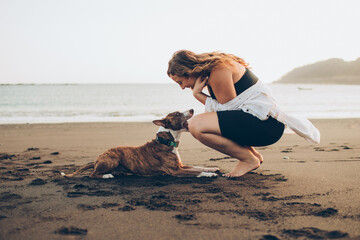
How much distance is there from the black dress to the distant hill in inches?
3443

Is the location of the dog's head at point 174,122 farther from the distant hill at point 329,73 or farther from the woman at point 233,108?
the distant hill at point 329,73

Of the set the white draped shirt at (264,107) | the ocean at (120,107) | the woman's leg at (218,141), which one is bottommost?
the ocean at (120,107)

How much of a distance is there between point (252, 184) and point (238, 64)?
1.38 m

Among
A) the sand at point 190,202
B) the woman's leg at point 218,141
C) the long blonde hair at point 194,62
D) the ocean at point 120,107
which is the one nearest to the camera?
the sand at point 190,202

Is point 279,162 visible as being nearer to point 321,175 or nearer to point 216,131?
point 321,175

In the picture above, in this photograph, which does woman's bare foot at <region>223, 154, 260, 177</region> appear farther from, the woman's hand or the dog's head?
the woman's hand

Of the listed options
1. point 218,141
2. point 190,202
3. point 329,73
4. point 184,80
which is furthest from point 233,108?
point 329,73

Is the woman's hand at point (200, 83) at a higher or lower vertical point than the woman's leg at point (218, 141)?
higher

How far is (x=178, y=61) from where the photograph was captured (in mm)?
3924

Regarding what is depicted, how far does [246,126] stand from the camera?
383cm

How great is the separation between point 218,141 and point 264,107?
2.17 feet

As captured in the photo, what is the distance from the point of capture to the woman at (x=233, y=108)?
12.5 feet

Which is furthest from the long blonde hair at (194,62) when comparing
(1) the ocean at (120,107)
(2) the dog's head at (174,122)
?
(1) the ocean at (120,107)

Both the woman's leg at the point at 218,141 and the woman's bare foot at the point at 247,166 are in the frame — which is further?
the woman's bare foot at the point at 247,166
